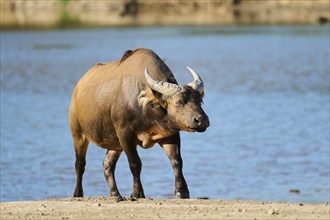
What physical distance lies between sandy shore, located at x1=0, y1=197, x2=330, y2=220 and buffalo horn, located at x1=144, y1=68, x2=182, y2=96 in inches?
46.7

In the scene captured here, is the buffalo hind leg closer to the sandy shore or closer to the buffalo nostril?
the sandy shore

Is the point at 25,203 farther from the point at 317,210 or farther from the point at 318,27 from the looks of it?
the point at 318,27

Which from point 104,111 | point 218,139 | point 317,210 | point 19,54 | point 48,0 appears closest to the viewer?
point 317,210

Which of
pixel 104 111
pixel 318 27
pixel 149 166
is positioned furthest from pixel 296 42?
pixel 104 111

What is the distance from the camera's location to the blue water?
1833cm

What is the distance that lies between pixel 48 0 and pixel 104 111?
95006 mm

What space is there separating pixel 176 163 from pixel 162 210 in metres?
1.56

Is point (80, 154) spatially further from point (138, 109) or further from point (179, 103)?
point (179, 103)

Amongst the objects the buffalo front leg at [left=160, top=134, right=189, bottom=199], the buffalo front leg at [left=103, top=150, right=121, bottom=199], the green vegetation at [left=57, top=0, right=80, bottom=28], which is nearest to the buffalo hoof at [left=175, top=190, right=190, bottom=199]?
the buffalo front leg at [left=160, top=134, right=189, bottom=199]

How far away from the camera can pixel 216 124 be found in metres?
26.1

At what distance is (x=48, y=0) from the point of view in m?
107

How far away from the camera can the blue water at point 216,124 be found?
18.3m

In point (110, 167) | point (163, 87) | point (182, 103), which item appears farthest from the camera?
point (110, 167)

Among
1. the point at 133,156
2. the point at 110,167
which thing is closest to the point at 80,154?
the point at 110,167
